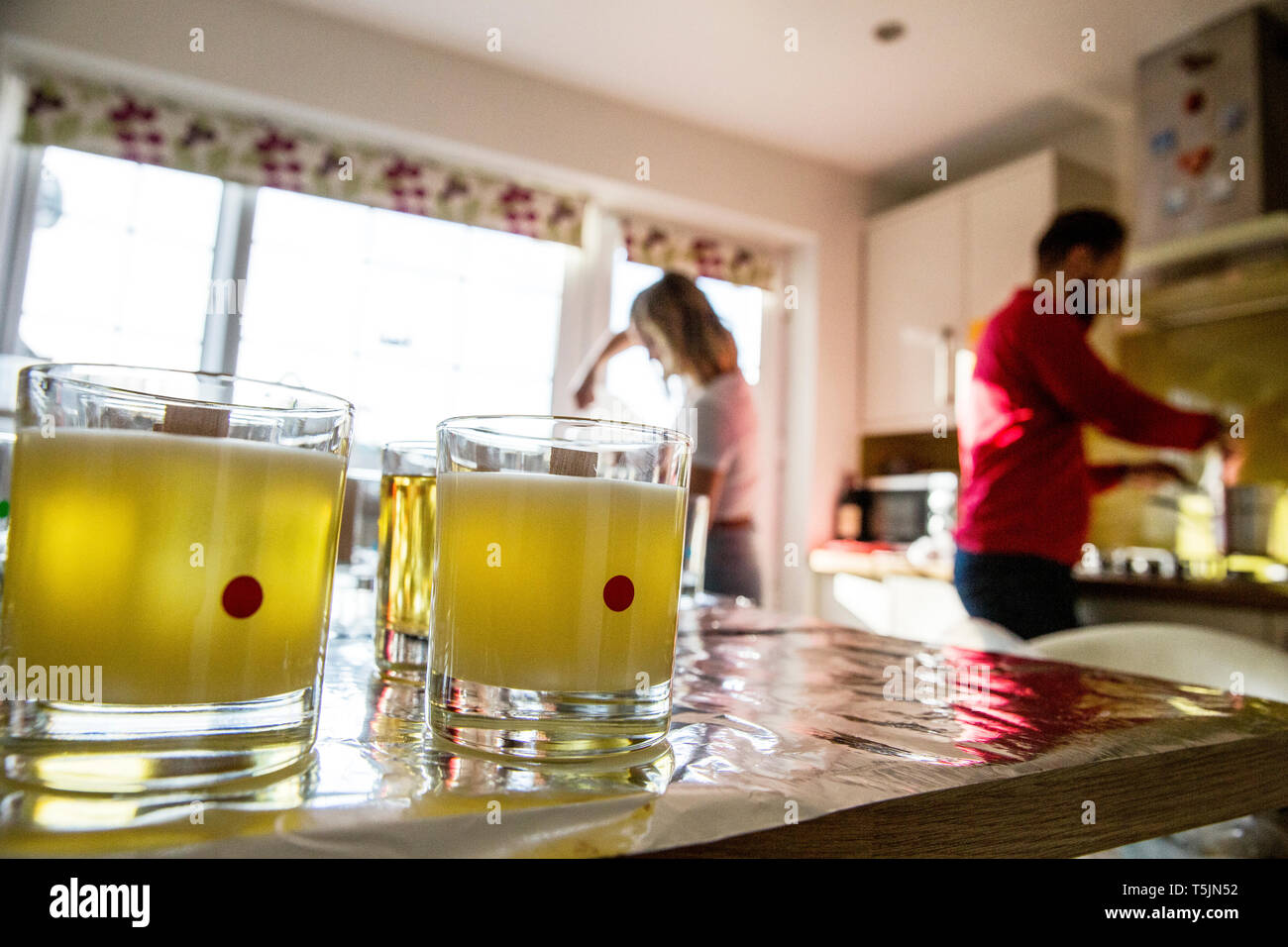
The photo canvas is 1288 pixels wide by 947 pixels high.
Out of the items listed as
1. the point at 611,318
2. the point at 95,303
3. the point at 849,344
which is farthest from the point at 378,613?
the point at 849,344

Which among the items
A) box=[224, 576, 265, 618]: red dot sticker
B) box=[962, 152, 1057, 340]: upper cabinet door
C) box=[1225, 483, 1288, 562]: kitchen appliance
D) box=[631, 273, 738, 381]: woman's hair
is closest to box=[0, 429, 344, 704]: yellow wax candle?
box=[224, 576, 265, 618]: red dot sticker

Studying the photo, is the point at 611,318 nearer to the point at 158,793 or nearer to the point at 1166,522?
the point at 1166,522

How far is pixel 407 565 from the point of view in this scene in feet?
1.66

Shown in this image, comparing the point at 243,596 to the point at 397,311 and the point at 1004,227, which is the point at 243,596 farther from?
the point at 1004,227

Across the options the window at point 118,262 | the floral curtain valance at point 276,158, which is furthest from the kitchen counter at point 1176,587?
the window at point 118,262

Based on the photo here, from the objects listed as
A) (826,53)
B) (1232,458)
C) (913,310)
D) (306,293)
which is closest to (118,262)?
(306,293)

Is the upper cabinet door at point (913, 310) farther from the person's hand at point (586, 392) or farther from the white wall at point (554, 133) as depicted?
the person's hand at point (586, 392)

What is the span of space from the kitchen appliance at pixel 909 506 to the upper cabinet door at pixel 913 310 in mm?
263

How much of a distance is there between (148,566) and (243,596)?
31mm

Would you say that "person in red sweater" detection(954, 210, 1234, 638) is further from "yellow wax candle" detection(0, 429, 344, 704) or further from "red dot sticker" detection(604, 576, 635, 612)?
"yellow wax candle" detection(0, 429, 344, 704)

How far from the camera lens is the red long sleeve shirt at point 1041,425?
1.65 meters

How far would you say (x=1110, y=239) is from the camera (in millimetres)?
1808

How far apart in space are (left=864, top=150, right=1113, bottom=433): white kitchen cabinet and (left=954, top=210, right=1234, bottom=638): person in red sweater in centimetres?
163
